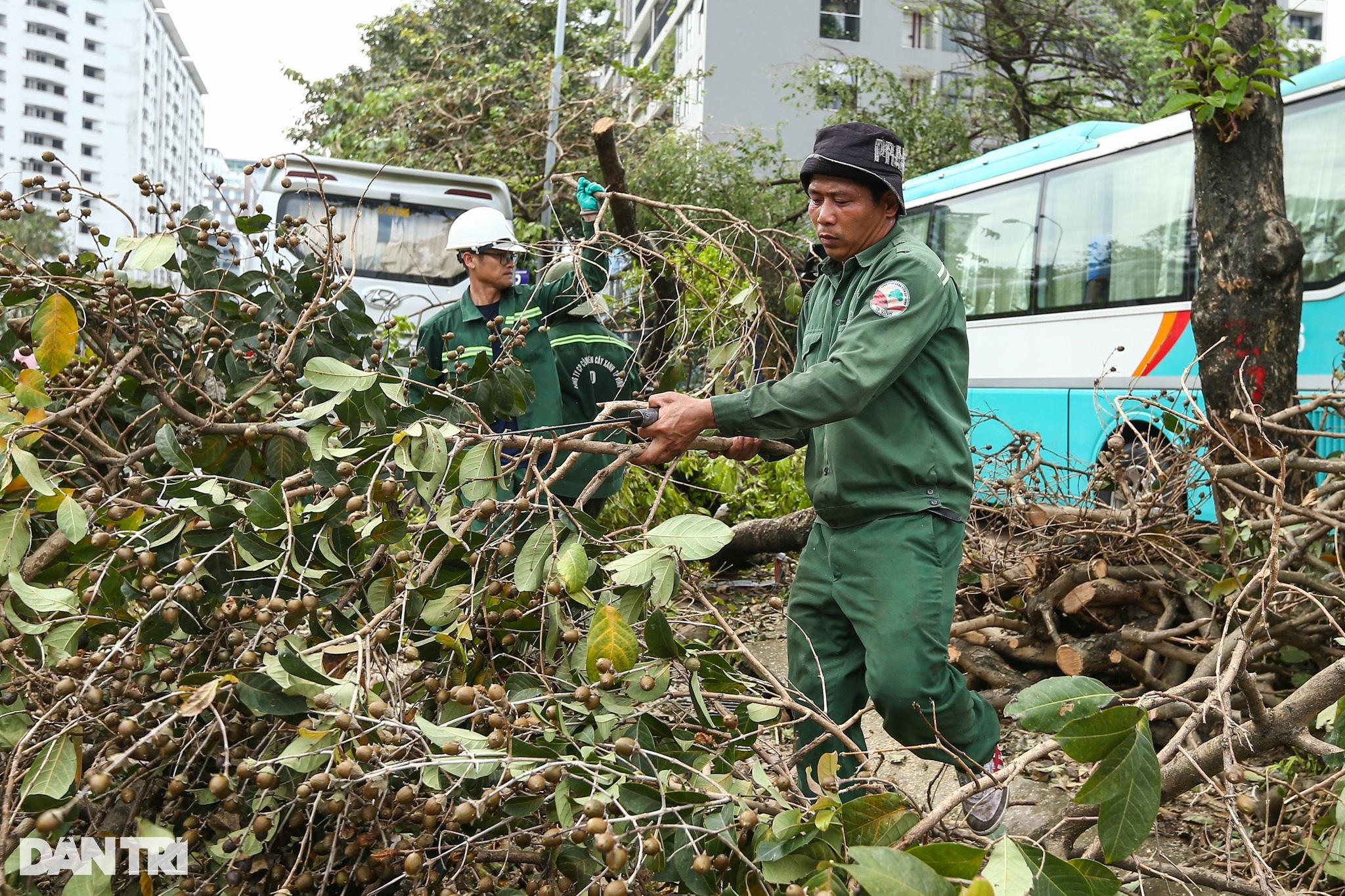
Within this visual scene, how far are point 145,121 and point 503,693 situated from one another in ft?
349

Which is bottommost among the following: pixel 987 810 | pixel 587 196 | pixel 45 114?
pixel 987 810

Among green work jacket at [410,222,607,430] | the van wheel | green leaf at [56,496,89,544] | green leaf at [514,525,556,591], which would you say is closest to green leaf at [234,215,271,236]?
A: green work jacket at [410,222,607,430]

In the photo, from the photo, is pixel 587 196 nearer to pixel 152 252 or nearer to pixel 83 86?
pixel 152 252

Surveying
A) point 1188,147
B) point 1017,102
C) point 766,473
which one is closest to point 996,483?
point 766,473

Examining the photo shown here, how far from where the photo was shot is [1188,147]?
823 cm

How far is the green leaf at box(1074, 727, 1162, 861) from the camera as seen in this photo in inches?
67.7

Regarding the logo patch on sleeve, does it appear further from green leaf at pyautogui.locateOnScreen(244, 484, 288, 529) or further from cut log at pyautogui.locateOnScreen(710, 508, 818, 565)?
cut log at pyautogui.locateOnScreen(710, 508, 818, 565)

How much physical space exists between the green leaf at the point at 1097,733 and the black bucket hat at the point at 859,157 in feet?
4.82

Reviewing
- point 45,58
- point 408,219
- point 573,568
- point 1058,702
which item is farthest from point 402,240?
point 45,58

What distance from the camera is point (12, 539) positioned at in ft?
7.02

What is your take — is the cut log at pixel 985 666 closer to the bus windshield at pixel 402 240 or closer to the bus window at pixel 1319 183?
the bus window at pixel 1319 183

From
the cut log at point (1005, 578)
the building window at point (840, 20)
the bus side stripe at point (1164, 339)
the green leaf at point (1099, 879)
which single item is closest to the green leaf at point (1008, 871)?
the green leaf at point (1099, 879)

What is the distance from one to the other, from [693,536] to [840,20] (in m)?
29.8

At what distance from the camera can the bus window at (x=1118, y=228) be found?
8352 mm
